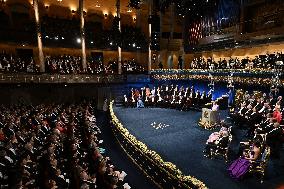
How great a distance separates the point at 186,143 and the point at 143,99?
371 inches

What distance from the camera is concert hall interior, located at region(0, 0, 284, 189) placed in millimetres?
7297

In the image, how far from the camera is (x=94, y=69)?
77.9 ft

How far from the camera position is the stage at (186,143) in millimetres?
6836

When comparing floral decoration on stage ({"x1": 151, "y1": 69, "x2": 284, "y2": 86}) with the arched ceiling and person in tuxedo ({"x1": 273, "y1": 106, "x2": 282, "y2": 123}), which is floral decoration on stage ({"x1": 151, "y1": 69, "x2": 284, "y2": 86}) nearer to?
person in tuxedo ({"x1": 273, "y1": 106, "x2": 282, "y2": 123})

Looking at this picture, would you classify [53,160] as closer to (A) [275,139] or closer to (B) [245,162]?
(B) [245,162]

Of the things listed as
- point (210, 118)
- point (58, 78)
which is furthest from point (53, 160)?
point (58, 78)

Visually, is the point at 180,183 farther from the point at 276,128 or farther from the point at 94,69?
the point at 94,69

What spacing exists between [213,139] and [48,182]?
5.42 m

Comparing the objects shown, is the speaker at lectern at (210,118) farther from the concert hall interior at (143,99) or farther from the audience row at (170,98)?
the audience row at (170,98)

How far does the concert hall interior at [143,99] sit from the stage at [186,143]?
1.8 inches

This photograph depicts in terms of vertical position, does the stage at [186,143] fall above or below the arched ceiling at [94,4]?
below

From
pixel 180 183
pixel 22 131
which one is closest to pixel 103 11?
pixel 22 131

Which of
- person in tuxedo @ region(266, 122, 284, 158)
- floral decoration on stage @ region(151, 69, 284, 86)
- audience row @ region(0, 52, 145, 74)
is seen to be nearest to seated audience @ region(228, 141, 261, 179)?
person in tuxedo @ region(266, 122, 284, 158)

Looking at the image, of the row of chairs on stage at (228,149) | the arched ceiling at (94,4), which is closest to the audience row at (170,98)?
the row of chairs on stage at (228,149)
